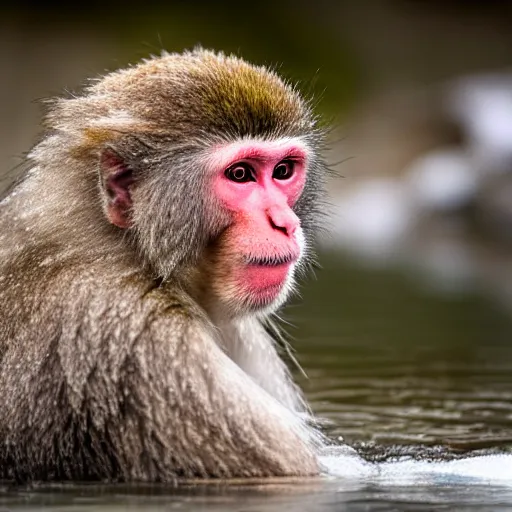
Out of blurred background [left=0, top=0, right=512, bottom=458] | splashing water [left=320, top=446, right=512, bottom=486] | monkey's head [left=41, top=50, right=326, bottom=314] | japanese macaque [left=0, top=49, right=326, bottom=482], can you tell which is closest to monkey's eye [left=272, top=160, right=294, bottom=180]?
japanese macaque [left=0, top=49, right=326, bottom=482]

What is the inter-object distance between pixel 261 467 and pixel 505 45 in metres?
26.6

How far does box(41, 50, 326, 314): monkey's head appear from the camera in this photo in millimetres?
5824

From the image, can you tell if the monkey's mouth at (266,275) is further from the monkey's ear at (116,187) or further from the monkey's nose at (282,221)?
the monkey's ear at (116,187)

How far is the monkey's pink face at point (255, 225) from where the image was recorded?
586cm

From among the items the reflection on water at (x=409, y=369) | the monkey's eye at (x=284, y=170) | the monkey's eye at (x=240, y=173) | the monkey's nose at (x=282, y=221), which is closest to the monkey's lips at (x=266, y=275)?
the monkey's nose at (x=282, y=221)

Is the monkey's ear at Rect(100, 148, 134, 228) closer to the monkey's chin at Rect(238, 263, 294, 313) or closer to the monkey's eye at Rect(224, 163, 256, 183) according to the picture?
the monkey's eye at Rect(224, 163, 256, 183)

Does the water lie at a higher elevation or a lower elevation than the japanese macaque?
lower

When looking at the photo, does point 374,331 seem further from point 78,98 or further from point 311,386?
point 78,98

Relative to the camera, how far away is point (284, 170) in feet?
20.7

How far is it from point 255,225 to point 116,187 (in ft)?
2.07

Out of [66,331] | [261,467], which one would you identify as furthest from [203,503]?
[66,331]

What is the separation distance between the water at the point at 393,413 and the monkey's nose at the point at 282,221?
1063mm

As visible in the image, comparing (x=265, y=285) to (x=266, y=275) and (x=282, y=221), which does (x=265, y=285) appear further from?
(x=282, y=221)

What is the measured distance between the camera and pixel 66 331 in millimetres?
5590
